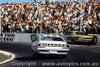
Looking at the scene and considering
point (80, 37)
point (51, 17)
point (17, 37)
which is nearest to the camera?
point (80, 37)

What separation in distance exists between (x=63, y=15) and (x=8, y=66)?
75.2ft

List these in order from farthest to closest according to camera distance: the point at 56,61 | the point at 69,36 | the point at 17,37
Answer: the point at 17,37, the point at 69,36, the point at 56,61

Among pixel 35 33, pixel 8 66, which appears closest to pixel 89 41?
pixel 35 33

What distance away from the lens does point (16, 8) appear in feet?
137

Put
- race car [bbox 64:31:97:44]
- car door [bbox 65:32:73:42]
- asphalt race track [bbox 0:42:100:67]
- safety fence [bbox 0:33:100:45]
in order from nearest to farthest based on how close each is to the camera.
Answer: asphalt race track [bbox 0:42:100:67]
race car [bbox 64:31:97:44]
car door [bbox 65:32:73:42]
safety fence [bbox 0:33:100:45]

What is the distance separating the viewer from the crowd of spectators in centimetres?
3166

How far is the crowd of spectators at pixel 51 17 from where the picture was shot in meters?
31.7

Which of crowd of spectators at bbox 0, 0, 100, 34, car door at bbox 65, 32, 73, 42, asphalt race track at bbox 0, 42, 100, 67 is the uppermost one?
crowd of spectators at bbox 0, 0, 100, 34

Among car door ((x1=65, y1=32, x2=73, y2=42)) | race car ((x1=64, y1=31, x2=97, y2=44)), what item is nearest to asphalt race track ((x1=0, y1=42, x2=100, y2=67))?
race car ((x1=64, y1=31, x2=97, y2=44))

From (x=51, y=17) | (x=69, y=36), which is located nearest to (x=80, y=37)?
(x=69, y=36)

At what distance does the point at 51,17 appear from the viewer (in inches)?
1407

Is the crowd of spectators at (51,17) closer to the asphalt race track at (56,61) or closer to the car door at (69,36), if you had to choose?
the car door at (69,36)

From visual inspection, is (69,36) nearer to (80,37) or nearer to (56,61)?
(80,37)

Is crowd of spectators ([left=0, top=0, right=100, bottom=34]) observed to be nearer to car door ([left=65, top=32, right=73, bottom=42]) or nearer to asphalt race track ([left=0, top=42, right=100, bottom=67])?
car door ([left=65, top=32, right=73, bottom=42])
